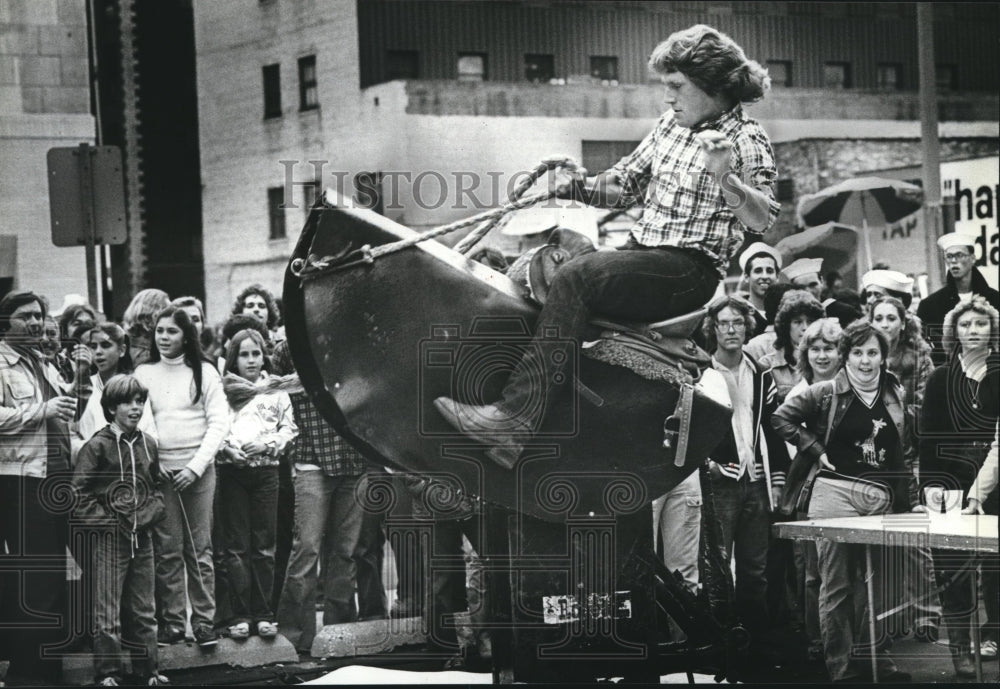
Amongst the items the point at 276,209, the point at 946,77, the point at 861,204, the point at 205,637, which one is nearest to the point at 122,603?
the point at 205,637

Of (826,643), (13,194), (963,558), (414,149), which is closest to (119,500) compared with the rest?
(13,194)

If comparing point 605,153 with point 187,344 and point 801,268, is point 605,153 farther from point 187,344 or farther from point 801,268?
point 187,344

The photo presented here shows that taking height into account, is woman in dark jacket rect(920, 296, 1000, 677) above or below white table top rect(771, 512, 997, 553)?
above

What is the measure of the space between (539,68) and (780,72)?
0.86 meters

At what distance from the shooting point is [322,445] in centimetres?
497

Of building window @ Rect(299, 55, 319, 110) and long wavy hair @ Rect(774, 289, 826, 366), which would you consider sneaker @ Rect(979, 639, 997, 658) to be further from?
building window @ Rect(299, 55, 319, 110)

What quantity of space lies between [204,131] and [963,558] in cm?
305

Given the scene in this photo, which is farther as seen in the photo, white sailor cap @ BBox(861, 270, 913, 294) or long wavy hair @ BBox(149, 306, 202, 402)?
white sailor cap @ BBox(861, 270, 913, 294)

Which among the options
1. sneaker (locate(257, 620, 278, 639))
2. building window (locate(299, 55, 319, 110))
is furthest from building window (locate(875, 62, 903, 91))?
sneaker (locate(257, 620, 278, 639))

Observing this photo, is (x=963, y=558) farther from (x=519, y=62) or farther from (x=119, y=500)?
(x=119, y=500)

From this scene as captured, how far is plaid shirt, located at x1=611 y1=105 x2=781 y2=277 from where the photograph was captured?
14.6 feet

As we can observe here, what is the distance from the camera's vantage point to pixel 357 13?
187 inches

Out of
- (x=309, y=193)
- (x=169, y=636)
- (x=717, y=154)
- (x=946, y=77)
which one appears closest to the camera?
(x=717, y=154)

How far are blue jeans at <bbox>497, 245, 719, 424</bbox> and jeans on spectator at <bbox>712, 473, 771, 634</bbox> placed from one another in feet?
3.49
